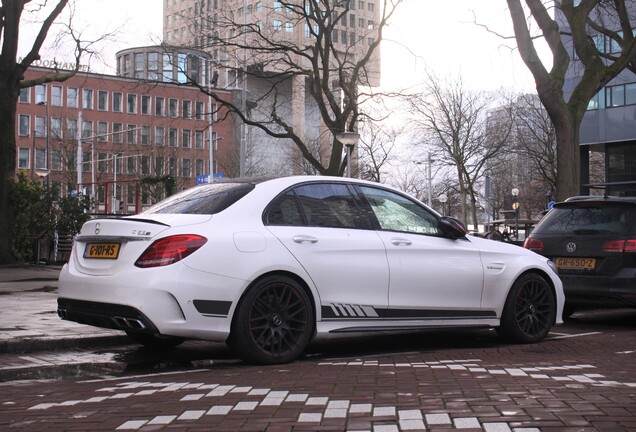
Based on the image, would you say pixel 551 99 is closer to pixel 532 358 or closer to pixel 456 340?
pixel 456 340

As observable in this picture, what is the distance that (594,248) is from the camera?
9352mm

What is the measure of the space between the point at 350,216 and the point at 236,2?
1951 centimetres

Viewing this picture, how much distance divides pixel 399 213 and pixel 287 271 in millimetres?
1568

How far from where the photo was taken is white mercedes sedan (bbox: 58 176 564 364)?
5773 millimetres

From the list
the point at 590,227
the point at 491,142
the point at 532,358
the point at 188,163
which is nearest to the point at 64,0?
the point at 590,227

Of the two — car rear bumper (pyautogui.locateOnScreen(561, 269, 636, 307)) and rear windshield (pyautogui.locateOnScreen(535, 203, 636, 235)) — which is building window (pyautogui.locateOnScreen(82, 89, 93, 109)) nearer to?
rear windshield (pyautogui.locateOnScreen(535, 203, 636, 235))

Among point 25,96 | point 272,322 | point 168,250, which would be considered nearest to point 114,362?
point 168,250

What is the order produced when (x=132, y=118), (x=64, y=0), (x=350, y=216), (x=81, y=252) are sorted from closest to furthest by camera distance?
(x=81, y=252), (x=350, y=216), (x=64, y=0), (x=132, y=118)

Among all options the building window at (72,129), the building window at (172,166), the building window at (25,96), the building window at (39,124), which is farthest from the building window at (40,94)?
the building window at (172,166)

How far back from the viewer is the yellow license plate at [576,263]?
368 inches

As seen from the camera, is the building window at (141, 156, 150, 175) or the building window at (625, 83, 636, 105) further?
the building window at (141, 156, 150, 175)

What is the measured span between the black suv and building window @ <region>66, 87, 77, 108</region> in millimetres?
79215

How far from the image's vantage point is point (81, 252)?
6406 millimetres

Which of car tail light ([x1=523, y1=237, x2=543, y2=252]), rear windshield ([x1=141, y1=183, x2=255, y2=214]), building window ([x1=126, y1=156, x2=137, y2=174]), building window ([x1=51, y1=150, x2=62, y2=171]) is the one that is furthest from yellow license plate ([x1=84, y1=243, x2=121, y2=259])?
building window ([x1=51, y1=150, x2=62, y2=171])
